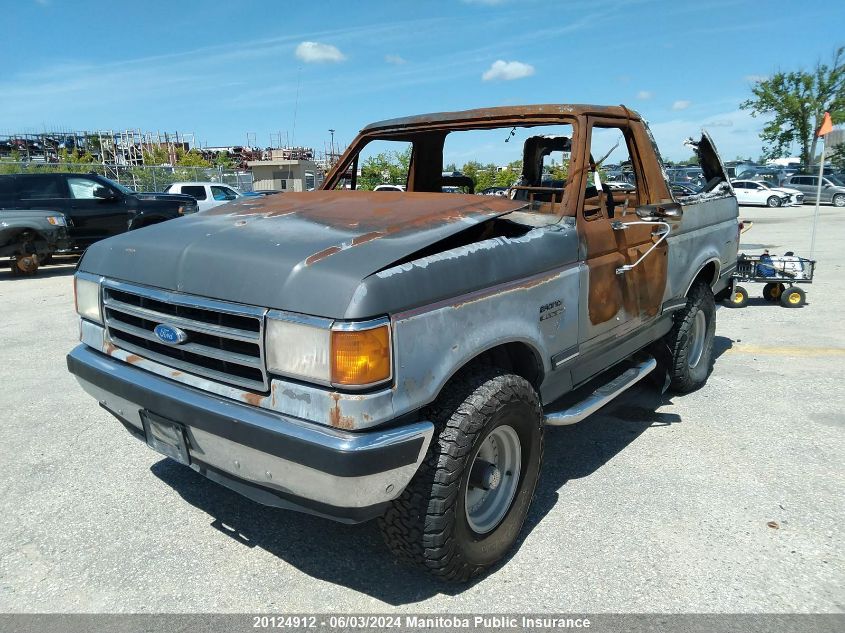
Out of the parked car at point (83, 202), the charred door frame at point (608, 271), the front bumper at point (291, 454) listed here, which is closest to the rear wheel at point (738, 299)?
the charred door frame at point (608, 271)

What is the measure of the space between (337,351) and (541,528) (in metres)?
1.60

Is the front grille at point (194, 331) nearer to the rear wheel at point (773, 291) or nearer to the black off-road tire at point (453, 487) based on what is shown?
the black off-road tire at point (453, 487)

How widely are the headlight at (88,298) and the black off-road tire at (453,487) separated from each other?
1.70 m

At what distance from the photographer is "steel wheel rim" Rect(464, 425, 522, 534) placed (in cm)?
271

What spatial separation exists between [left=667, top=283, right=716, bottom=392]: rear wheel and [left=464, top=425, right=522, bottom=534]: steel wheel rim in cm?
224

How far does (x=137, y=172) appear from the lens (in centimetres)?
2570

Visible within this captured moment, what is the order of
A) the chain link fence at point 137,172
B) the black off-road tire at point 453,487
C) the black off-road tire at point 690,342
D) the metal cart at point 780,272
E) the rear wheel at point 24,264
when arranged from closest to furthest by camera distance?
the black off-road tire at point 453,487 → the black off-road tire at point 690,342 → the metal cart at point 780,272 → the rear wheel at point 24,264 → the chain link fence at point 137,172

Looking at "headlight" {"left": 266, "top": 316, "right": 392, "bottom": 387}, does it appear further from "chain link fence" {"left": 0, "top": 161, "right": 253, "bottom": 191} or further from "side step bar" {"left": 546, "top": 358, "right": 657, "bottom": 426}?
"chain link fence" {"left": 0, "top": 161, "right": 253, "bottom": 191}

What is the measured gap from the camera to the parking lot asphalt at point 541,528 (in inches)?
101

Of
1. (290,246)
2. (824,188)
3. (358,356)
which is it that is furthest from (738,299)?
(824,188)

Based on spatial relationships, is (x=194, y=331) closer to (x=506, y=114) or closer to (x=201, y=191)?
(x=506, y=114)

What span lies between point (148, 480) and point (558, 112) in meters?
3.09

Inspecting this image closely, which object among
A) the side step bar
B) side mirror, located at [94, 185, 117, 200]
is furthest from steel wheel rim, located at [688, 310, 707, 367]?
side mirror, located at [94, 185, 117, 200]

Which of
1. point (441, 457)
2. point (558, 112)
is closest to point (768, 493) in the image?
point (441, 457)
